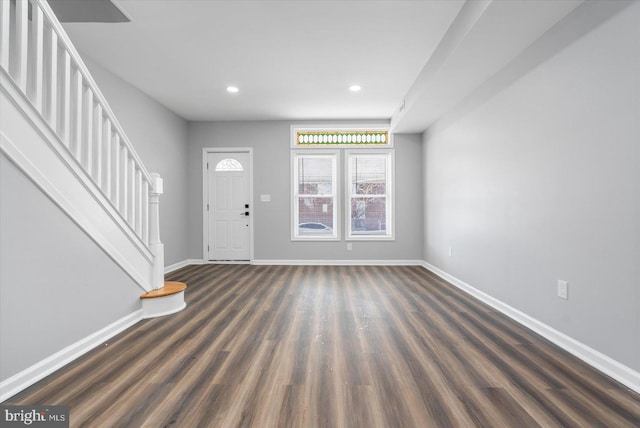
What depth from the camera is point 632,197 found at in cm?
165

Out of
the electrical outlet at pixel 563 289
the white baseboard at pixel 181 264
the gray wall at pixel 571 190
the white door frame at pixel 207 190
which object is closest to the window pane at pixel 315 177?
the white door frame at pixel 207 190

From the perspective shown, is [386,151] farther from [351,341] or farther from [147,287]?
[147,287]

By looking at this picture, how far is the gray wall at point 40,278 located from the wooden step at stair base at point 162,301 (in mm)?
455

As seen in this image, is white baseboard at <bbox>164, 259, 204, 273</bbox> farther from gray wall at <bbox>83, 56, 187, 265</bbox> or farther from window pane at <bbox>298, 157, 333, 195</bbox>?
window pane at <bbox>298, 157, 333, 195</bbox>

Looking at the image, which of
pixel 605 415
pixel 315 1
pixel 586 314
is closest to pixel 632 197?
pixel 586 314

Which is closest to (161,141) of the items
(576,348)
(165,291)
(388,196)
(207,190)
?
(207,190)

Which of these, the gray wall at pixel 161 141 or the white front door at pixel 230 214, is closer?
the gray wall at pixel 161 141

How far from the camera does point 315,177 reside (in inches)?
220

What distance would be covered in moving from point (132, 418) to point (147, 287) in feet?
5.35

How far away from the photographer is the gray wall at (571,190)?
5.49ft

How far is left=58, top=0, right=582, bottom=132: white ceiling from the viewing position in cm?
237

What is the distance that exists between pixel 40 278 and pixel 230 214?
3.80 metres

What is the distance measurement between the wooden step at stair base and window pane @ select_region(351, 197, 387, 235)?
3393 mm

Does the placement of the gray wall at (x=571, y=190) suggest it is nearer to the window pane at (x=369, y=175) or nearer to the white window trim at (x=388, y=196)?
the white window trim at (x=388, y=196)
